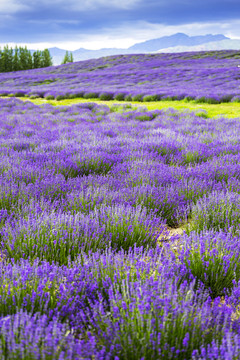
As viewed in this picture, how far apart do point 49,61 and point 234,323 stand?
228 feet

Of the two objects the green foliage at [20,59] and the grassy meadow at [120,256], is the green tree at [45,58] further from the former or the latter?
the grassy meadow at [120,256]

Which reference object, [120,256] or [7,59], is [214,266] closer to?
[120,256]

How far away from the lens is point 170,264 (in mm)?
1724

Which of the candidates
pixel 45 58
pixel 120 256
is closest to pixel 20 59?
pixel 45 58

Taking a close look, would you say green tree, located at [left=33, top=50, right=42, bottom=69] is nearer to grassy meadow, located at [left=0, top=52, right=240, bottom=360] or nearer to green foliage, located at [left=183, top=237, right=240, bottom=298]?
grassy meadow, located at [left=0, top=52, right=240, bottom=360]

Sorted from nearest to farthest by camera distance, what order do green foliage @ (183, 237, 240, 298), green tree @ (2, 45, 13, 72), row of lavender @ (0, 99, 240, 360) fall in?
1. row of lavender @ (0, 99, 240, 360)
2. green foliage @ (183, 237, 240, 298)
3. green tree @ (2, 45, 13, 72)

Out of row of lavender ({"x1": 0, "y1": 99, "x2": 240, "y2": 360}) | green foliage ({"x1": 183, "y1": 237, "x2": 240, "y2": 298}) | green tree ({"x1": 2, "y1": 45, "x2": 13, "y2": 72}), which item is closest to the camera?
row of lavender ({"x1": 0, "y1": 99, "x2": 240, "y2": 360})

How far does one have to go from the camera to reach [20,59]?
2329 inches

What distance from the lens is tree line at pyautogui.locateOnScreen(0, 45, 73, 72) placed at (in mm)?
57812

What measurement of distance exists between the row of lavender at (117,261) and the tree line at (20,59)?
61159 mm

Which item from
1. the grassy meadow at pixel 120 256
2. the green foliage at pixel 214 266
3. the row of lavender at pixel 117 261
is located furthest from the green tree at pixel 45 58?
the green foliage at pixel 214 266

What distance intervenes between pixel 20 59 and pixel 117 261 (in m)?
65.6

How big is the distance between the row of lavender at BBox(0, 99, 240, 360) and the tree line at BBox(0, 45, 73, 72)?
61.2 m

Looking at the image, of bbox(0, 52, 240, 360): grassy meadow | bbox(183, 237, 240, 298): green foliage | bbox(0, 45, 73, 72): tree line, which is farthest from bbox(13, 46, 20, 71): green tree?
bbox(183, 237, 240, 298): green foliage
